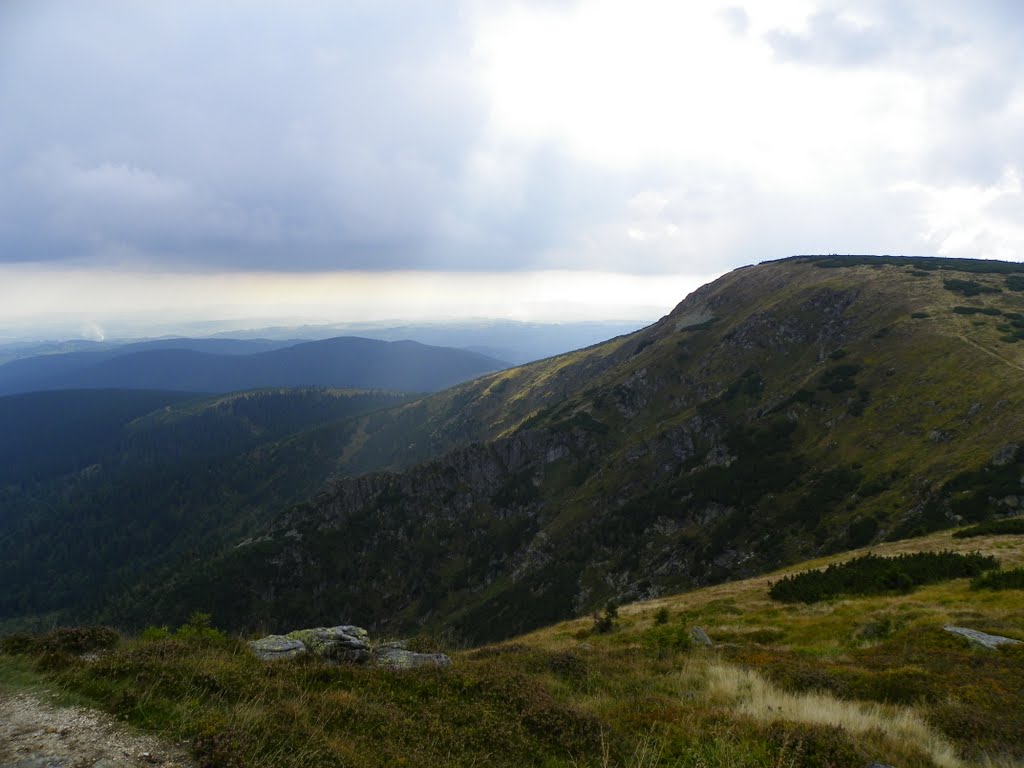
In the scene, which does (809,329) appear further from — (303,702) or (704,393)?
(303,702)

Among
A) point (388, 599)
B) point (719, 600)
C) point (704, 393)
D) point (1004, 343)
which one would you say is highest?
point (1004, 343)

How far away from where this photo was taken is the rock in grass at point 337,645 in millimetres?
13430

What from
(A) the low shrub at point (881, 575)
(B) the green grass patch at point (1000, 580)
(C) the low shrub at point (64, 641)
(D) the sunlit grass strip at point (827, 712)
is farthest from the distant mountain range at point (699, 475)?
(C) the low shrub at point (64, 641)

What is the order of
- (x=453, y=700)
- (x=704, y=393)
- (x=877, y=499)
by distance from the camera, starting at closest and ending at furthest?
(x=453, y=700) < (x=877, y=499) < (x=704, y=393)

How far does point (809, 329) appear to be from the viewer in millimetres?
91688

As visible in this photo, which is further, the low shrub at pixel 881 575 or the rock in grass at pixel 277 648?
the low shrub at pixel 881 575

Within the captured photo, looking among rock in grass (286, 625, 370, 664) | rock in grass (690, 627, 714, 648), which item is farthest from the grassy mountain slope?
rock in grass (286, 625, 370, 664)

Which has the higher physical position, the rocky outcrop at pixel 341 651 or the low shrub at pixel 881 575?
the rocky outcrop at pixel 341 651

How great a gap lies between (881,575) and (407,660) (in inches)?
960

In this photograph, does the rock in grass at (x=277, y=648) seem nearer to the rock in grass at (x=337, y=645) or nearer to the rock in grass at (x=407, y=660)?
the rock in grass at (x=337, y=645)

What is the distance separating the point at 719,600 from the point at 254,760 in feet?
93.9

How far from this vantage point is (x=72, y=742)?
6781 mm

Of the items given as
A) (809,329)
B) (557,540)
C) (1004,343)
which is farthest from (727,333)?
(557,540)

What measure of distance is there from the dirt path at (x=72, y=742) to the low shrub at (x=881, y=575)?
27779mm
